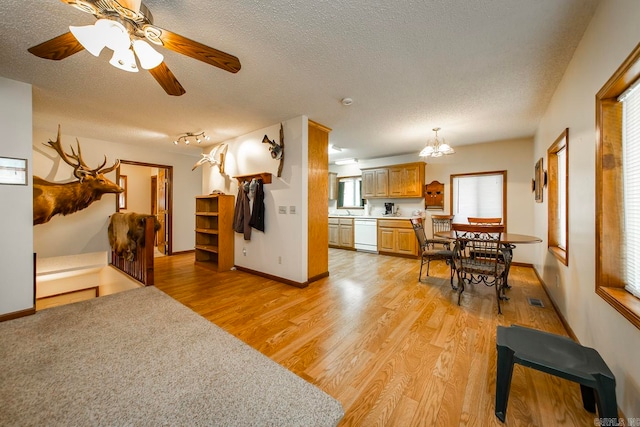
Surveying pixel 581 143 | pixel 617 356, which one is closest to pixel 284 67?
pixel 581 143

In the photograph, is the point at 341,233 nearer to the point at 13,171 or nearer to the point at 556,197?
the point at 556,197

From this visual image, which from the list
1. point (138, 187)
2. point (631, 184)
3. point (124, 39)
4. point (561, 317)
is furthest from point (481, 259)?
point (138, 187)

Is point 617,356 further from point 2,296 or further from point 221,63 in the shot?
point 2,296

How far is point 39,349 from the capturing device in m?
1.91

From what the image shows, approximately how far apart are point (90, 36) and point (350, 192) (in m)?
6.19

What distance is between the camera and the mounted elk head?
130 inches

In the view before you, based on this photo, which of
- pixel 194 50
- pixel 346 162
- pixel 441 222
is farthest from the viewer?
pixel 346 162

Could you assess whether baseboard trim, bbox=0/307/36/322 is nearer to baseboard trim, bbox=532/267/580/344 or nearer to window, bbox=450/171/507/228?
baseboard trim, bbox=532/267/580/344

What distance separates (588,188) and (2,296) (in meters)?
5.34

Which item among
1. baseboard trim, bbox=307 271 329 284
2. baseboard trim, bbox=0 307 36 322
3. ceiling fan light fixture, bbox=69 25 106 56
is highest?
ceiling fan light fixture, bbox=69 25 106 56

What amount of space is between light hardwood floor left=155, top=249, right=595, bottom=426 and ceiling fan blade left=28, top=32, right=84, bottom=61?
8.06 feet

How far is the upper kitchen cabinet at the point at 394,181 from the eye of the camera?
5539 millimetres

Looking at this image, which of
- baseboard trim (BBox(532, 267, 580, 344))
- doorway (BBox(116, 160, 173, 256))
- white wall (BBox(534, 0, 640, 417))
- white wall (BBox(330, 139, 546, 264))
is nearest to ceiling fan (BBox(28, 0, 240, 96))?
white wall (BBox(534, 0, 640, 417))

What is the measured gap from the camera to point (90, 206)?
14.6 feet
